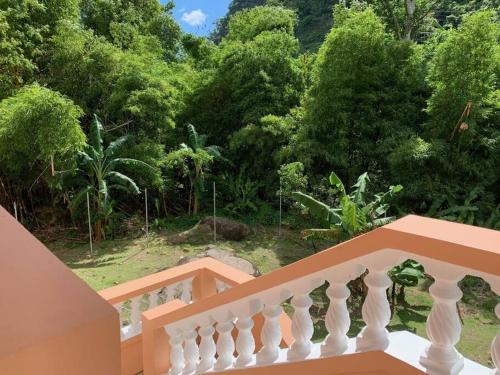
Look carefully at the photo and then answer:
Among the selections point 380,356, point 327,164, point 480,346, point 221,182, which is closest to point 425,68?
point 327,164

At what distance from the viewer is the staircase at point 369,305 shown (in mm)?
975

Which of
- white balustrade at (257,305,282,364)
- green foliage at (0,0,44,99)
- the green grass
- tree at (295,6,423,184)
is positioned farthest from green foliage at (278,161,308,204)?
white balustrade at (257,305,282,364)

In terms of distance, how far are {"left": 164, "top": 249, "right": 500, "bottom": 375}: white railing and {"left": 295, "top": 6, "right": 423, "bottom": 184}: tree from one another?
247 inches

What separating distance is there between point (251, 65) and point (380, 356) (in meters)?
8.54

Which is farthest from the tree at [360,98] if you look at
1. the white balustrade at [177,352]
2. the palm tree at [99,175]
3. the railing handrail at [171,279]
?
the white balustrade at [177,352]

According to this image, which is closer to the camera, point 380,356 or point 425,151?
point 380,356

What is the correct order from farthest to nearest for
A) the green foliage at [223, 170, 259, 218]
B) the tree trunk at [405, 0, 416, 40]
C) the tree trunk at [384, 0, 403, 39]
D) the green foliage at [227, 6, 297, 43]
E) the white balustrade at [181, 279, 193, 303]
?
the tree trunk at [384, 0, 403, 39] → the tree trunk at [405, 0, 416, 40] → the green foliage at [227, 6, 297, 43] → the green foliage at [223, 170, 259, 218] → the white balustrade at [181, 279, 193, 303]

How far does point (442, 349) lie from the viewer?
105 centimetres

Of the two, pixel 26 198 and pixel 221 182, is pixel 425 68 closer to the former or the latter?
pixel 221 182

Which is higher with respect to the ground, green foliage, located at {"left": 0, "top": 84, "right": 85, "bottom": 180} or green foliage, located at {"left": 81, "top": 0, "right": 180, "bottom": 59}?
green foliage, located at {"left": 81, "top": 0, "right": 180, "bottom": 59}

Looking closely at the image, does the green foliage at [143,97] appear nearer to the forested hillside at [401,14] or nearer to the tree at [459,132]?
the tree at [459,132]

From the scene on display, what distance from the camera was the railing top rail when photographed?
90 cm

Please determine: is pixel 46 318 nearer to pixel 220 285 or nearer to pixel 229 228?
pixel 220 285

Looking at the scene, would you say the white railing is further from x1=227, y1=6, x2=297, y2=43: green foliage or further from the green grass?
x1=227, y1=6, x2=297, y2=43: green foliage
